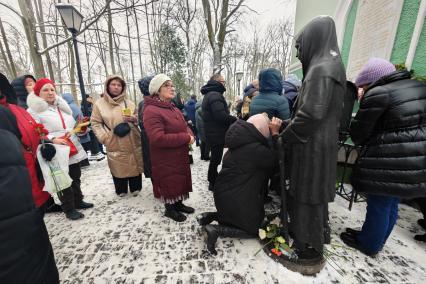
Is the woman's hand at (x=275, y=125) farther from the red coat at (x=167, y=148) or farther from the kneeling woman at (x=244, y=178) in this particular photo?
the red coat at (x=167, y=148)

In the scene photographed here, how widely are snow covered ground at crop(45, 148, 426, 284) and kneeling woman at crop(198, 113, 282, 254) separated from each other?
10.6 inches

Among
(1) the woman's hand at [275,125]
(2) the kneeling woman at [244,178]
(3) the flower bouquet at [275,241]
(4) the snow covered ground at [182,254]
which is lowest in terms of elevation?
(4) the snow covered ground at [182,254]

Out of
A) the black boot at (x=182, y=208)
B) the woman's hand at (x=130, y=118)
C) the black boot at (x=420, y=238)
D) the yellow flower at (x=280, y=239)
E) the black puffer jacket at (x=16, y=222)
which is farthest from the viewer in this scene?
the woman's hand at (x=130, y=118)

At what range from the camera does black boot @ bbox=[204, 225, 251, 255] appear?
2189 mm

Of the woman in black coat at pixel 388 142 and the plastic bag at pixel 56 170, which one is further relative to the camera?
the plastic bag at pixel 56 170

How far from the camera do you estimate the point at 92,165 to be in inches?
225

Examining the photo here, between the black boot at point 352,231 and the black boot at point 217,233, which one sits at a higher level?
the black boot at point 217,233

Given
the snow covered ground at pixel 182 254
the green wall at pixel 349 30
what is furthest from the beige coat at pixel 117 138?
the green wall at pixel 349 30

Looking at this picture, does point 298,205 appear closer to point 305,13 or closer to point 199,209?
point 199,209

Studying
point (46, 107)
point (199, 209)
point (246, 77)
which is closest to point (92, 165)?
point (46, 107)

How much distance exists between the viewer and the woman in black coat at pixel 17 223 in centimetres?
101

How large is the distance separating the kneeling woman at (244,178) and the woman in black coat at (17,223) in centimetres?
146

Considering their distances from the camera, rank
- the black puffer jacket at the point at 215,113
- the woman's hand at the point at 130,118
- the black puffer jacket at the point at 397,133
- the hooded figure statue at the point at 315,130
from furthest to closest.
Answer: the black puffer jacket at the point at 215,113, the woman's hand at the point at 130,118, the black puffer jacket at the point at 397,133, the hooded figure statue at the point at 315,130

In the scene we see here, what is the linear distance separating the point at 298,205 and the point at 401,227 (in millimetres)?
2047
